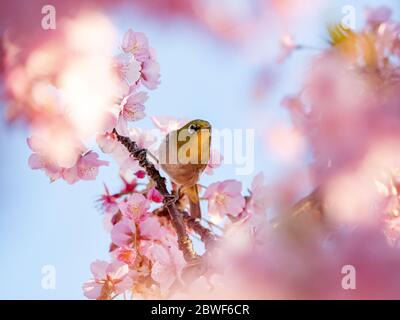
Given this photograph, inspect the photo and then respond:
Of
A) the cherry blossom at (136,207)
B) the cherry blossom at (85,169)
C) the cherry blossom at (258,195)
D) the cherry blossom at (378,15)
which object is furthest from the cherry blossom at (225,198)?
the cherry blossom at (378,15)

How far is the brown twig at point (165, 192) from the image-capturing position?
0.96m

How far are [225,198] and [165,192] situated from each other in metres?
0.16

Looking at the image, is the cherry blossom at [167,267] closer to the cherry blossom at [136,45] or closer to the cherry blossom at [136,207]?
the cherry blossom at [136,207]

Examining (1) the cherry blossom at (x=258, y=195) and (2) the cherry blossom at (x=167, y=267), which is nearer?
(2) the cherry blossom at (x=167, y=267)

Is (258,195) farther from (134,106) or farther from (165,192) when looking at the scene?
(134,106)

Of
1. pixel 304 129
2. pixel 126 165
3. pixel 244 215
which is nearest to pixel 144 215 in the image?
pixel 126 165

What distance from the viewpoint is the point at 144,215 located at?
3.49 feet

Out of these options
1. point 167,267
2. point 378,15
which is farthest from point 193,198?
point 378,15

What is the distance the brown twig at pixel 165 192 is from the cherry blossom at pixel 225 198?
0.11 m

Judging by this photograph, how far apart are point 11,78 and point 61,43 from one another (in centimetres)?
13

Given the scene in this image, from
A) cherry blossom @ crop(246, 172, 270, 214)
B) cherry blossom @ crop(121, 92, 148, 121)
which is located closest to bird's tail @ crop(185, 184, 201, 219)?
cherry blossom @ crop(246, 172, 270, 214)

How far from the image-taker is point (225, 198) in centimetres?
111
